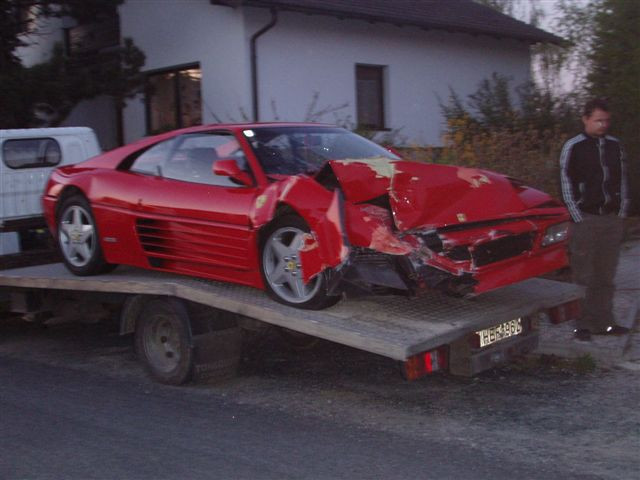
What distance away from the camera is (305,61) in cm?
1444

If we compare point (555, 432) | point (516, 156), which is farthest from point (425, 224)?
point (516, 156)

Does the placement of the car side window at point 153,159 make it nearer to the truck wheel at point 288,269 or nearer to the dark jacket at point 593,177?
the truck wheel at point 288,269

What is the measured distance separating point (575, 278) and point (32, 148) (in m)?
5.52

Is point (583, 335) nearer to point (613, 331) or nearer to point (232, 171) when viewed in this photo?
point (613, 331)

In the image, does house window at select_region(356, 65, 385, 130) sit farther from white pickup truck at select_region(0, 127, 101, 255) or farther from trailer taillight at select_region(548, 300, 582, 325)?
trailer taillight at select_region(548, 300, 582, 325)

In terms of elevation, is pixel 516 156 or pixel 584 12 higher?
pixel 584 12

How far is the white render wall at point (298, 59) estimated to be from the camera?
13789mm

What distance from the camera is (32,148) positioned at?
8469 mm

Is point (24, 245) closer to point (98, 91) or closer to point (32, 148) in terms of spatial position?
point (32, 148)

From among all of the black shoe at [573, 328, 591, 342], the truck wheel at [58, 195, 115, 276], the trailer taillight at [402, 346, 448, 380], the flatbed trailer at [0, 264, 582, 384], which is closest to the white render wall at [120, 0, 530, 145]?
the truck wheel at [58, 195, 115, 276]

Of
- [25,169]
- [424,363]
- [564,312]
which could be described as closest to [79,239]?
[25,169]

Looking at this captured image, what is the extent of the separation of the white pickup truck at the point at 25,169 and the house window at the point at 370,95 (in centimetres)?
768

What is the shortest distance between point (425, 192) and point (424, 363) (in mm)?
1066

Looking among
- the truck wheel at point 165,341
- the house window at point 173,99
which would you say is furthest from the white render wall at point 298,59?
the truck wheel at point 165,341
